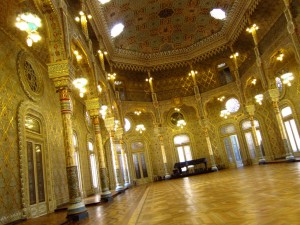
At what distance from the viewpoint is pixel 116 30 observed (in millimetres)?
19891

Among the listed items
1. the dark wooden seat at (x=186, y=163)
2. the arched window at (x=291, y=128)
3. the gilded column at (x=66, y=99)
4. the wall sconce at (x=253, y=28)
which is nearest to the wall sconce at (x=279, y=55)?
the wall sconce at (x=253, y=28)

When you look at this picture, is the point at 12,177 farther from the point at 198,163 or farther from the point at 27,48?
the point at 198,163

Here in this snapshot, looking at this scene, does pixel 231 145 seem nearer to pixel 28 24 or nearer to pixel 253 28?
pixel 253 28

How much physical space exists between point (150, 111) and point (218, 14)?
9.40 metres

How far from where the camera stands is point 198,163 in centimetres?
2148

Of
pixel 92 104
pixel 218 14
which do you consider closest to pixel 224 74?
pixel 218 14

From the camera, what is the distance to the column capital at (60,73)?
764 cm

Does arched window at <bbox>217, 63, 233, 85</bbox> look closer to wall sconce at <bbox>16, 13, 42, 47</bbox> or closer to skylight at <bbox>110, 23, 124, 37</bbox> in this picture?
skylight at <bbox>110, 23, 124, 37</bbox>

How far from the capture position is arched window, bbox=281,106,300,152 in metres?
17.0

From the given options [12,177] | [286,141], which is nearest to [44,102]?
[12,177]

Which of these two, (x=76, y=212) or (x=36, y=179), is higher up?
(x=36, y=179)

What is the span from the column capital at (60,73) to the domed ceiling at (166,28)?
30.0 ft

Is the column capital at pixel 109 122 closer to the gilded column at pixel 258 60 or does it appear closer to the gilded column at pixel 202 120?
the gilded column at pixel 202 120

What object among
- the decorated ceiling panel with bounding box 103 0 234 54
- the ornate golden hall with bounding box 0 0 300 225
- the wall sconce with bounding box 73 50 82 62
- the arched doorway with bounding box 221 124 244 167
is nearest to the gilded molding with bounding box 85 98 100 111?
the ornate golden hall with bounding box 0 0 300 225
